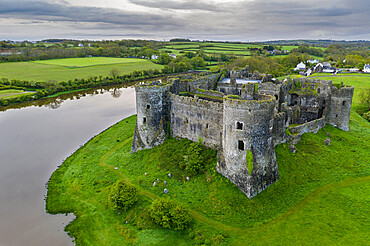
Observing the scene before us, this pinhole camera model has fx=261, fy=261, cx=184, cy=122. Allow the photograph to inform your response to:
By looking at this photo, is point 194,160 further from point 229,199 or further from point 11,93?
point 11,93

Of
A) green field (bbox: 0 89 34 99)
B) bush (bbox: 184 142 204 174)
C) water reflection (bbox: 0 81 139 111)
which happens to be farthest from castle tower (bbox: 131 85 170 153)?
green field (bbox: 0 89 34 99)

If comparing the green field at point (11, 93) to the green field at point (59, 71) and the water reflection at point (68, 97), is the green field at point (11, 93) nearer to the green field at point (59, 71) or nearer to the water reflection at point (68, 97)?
the water reflection at point (68, 97)

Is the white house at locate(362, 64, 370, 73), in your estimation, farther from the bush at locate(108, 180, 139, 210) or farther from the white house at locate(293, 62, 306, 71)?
the bush at locate(108, 180, 139, 210)

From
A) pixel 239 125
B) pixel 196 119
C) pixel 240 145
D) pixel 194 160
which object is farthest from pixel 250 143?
pixel 196 119

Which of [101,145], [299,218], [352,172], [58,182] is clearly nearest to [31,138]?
[101,145]

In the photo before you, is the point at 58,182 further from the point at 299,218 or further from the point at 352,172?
the point at 352,172

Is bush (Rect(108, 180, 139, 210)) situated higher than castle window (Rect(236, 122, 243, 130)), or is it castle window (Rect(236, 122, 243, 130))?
castle window (Rect(236, 122, 243, 130))
